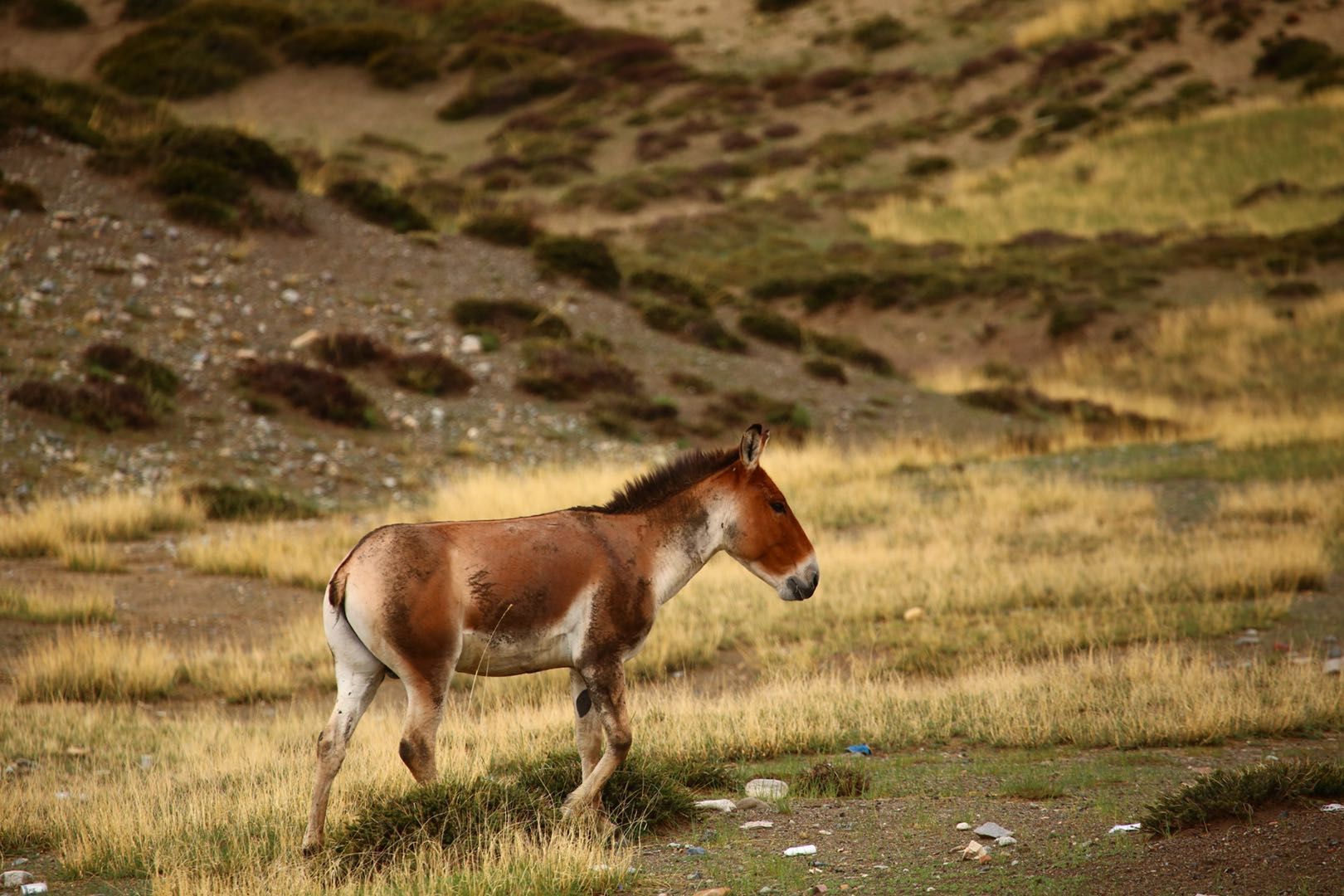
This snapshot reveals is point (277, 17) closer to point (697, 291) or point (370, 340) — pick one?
point (697, 291)

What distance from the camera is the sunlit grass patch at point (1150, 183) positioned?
46.6m

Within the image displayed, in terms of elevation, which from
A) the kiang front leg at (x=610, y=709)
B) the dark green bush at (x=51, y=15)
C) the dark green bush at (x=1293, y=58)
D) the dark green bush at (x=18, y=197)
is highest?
the dark green bush at (x=51, y=15)

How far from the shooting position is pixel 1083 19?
212ft

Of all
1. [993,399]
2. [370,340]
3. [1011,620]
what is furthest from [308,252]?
[1011,620]

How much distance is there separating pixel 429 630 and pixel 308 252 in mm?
23454

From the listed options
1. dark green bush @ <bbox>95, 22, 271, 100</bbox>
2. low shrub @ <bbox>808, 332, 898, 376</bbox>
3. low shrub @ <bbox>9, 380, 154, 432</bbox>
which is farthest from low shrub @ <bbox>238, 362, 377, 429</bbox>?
dark green bush @ <bbox>95, 22, 271, 100</bbox>

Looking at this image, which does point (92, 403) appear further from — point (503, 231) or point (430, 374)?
point (503, 231)

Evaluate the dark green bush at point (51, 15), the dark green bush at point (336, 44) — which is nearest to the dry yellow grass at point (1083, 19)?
the dark green bush at point (336, 44)

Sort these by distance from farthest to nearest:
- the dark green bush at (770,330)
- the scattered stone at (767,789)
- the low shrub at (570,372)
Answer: the dark green bush at (770,330) < the low shrub at (570,372) < the scattered stone at (767,789)

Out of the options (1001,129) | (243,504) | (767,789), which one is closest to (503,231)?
(243,504)

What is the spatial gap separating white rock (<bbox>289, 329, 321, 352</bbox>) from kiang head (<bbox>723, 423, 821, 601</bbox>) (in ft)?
62.8

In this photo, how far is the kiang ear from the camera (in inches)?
271

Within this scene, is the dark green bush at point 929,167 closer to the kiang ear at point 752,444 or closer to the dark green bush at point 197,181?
the dark green bush at point 197,181

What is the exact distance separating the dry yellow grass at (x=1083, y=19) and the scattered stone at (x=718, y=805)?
206 feet
